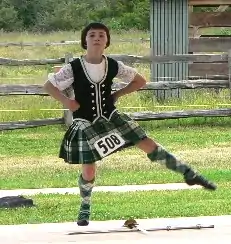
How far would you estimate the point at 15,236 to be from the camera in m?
7.51

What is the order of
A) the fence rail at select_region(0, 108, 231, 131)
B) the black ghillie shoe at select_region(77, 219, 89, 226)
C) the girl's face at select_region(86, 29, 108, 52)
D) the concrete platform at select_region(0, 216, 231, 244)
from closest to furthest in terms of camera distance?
the concrete platform at select_region(0, 216, 231, 244)
the girl's face at select_region(86, 29, 108, 52)
the black ghillie shoe at select_region(77, 219, 89, 226)
the fence rail at select_region(0, 108, 231, 131)

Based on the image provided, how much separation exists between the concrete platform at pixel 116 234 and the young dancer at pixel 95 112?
0.42 metres

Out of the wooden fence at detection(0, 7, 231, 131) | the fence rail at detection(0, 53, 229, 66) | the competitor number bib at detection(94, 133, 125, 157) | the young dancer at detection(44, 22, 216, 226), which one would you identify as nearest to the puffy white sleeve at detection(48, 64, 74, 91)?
the young dancer at detection(44, 22, 216, 226)

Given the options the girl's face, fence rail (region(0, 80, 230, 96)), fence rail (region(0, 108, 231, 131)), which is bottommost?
fence rail (region(0, 108, 231, 131))

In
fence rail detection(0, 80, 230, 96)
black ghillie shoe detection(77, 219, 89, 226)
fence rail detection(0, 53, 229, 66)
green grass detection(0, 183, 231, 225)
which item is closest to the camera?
black ghillie shoe detection(77, 219, 89, 226)

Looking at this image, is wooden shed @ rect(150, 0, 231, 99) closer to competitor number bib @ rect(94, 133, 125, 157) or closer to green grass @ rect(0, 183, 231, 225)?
green grass @ rect(0, 183, 231, 225)

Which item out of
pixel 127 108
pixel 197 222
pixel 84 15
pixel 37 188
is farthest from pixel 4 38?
pixel 197 222

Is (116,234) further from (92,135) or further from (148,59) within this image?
(148,59)

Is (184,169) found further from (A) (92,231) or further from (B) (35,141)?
(B) (35,141)

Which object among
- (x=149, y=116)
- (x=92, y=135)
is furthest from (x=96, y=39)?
(x=149, y=116)

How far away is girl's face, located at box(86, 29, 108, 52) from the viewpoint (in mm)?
7473

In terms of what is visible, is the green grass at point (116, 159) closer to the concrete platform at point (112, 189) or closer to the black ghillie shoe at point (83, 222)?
the concrete platform at point (112, 189)

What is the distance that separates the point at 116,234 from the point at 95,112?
970 mm

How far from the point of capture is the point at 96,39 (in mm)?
7469
